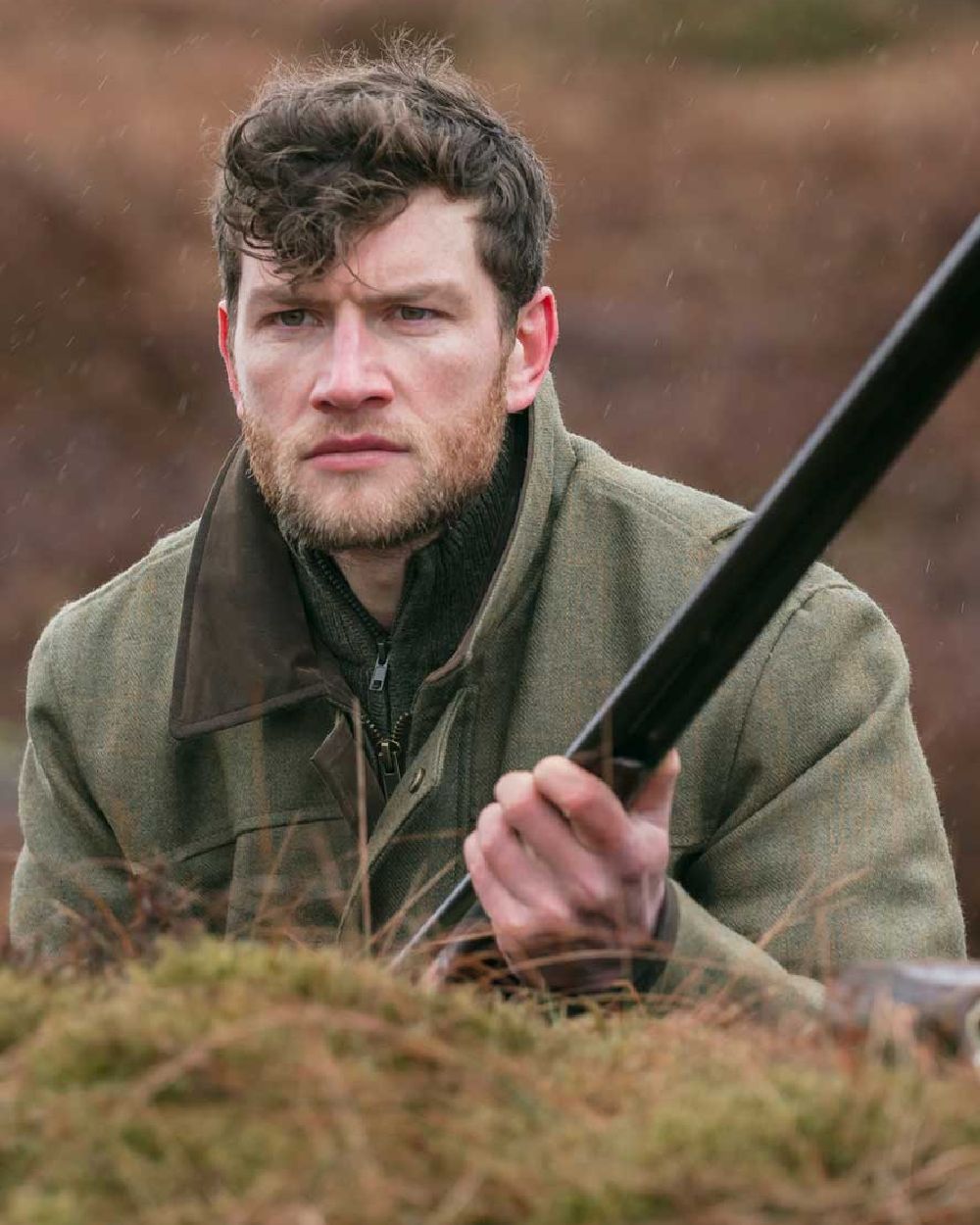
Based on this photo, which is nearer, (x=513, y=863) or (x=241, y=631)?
(x=513, y=863)

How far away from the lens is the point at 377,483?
411cm

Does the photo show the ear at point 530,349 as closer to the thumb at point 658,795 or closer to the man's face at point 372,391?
the man's face at point 372,391

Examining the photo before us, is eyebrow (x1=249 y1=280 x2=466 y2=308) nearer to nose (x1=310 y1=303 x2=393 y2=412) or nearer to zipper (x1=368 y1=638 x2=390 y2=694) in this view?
nose (x1=310 y1=303 x2=393 y2=412)

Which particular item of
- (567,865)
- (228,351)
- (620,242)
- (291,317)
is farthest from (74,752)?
(620,242)

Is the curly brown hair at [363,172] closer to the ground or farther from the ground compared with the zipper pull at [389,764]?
farther from the ground

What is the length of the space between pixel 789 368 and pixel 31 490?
684cm

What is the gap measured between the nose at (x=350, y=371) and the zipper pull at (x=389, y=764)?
29.2 inches

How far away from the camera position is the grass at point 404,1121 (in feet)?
5.32

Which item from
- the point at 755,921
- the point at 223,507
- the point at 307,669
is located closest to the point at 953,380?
the point at 755,921

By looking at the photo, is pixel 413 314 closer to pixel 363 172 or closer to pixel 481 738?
pixel 363 172

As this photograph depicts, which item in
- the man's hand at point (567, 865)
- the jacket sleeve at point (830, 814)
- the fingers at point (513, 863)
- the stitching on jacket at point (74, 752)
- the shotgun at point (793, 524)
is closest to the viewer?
the shotgun at point (793, 524)

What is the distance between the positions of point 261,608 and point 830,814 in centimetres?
136

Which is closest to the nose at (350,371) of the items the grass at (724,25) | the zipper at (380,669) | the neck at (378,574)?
the neck at (378,574)

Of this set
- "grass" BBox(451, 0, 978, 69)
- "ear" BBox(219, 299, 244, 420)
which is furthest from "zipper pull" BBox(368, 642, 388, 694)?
"grass" BBox(451, 0, 978, 69)
